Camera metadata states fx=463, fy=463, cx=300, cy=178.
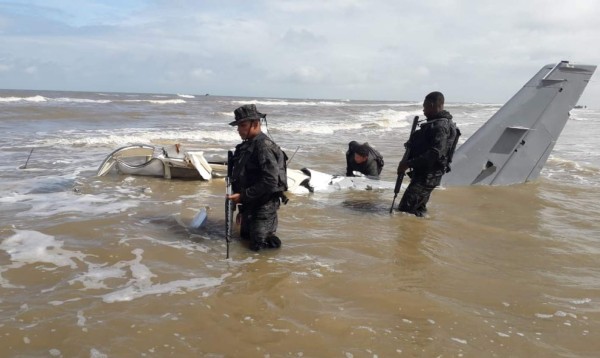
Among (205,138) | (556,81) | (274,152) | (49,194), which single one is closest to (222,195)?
(49,194)

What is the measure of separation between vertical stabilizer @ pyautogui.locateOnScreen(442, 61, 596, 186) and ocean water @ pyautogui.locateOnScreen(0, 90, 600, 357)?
24.6 inches

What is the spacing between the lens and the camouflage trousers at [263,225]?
16.7 ft

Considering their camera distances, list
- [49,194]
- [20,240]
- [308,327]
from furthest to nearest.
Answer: [49,194]
[20,240]
[308,327]

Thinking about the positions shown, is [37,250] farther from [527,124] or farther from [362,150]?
[527,124]

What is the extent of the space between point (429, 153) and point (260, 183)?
102 inches

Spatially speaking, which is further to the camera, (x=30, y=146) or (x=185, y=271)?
(x=30, y=146)

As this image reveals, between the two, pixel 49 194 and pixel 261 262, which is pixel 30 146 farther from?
pixel 261 262

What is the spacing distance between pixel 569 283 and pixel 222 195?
17.8ft

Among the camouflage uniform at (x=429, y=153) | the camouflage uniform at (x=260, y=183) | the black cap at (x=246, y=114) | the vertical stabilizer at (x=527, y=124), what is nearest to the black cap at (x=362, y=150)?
the vertical stabilizer at (x=527, y=124)

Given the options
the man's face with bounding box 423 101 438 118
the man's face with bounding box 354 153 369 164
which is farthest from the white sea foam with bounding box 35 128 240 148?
the man's face with bounding box 423 101 438 118

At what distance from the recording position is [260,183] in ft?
16.1

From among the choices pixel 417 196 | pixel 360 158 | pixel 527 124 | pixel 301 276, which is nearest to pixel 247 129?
pixel 301 276

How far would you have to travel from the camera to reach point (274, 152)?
16.3 ft

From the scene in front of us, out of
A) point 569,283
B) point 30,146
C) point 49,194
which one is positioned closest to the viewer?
point 569,283
